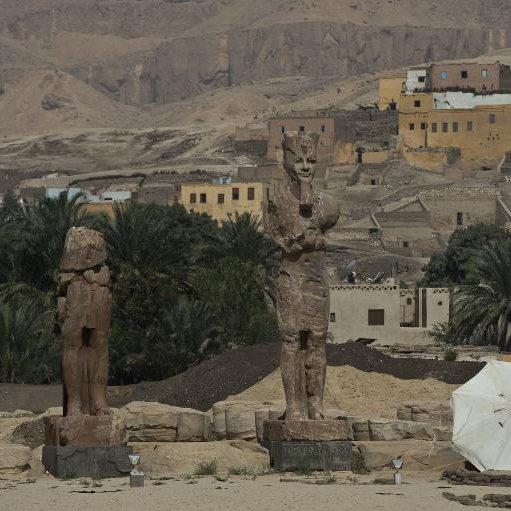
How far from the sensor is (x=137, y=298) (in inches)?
1689

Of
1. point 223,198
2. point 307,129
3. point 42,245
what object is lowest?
point 42,245

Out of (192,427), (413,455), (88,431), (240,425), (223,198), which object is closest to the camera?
(88,431)

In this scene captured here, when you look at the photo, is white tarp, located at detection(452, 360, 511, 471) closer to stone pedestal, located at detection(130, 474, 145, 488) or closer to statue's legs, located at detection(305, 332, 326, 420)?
statue's legs, located at detection(305, 332, 326, 420)

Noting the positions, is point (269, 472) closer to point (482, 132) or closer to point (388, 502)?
point (388, 502)

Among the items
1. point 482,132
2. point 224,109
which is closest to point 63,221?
point 482,132

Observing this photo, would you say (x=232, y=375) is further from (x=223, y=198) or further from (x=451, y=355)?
(x=223, y=198)

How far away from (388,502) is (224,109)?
16003 cm

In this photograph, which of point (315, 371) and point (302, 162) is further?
point (302, 162)

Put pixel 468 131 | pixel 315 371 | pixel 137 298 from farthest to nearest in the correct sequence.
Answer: pixel 468 131, pixel 137 298, pixel 315 371

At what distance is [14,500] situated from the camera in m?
17.1

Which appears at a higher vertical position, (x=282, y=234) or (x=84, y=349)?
(x=282, y=234)

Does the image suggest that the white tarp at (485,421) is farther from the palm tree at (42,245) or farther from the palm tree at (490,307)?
the palm tree at (42,245)

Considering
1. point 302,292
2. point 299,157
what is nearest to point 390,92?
point 299,157

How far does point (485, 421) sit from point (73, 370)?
4.21 meters
